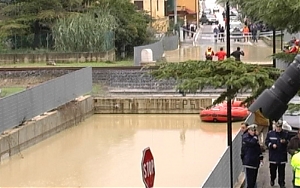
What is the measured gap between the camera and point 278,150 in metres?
14.4

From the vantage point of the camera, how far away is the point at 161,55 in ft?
159

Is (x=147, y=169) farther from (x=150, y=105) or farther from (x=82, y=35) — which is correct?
(x=82, y=35)

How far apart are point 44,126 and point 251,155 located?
1522 centimetres

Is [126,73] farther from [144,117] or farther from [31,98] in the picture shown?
[31,98]

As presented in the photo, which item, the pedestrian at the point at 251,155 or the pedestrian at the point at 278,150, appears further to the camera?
the pedestrian at the point at 278,150

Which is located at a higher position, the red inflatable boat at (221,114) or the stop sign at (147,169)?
the stop sign at (147,169)

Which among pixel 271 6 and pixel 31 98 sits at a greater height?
pixel 271 6

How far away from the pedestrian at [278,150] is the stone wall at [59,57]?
31796mm

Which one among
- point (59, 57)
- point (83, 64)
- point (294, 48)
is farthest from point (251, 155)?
point (59, 57)

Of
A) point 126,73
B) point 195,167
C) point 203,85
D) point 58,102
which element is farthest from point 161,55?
point 203,85

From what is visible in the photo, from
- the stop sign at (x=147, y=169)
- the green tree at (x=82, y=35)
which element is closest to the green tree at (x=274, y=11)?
the stop sign at (x=147, y=169)

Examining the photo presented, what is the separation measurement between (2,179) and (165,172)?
15.9ft

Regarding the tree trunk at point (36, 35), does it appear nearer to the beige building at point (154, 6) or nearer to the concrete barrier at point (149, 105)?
the concrete barrier at point (149, 105)

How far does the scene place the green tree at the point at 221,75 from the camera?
33.1 feet
